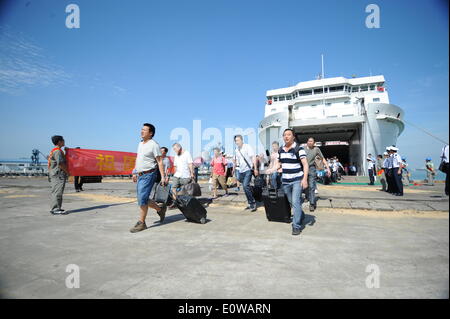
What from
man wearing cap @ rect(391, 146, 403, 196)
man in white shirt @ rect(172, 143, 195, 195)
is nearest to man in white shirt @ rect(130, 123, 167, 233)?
man in white shirt @ rect(172, 143, 195, 195)

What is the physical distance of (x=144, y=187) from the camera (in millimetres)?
3512

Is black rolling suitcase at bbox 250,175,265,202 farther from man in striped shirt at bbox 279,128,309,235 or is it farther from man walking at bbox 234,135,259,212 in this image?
man in striped shirt at bbox 279,128,309,235

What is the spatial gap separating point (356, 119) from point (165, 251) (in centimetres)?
1879

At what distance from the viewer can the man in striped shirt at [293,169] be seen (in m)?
3.41

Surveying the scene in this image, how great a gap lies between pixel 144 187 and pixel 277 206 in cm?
226

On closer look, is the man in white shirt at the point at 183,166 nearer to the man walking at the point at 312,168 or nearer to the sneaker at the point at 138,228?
the sneaker at the point at 138,228

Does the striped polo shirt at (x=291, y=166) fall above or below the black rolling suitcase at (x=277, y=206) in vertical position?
above

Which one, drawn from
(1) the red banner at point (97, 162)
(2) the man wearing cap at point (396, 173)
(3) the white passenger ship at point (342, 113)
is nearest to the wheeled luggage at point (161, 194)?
(1) the red banner at point (97, 162)

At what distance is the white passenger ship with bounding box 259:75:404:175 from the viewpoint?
16594 mm

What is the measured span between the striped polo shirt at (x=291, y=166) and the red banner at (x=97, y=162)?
6.78 metres

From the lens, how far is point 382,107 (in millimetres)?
16266

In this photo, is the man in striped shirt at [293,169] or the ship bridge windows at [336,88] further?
the ship bridge windows at [336,88]

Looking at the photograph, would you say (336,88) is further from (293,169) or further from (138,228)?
(138,228)
